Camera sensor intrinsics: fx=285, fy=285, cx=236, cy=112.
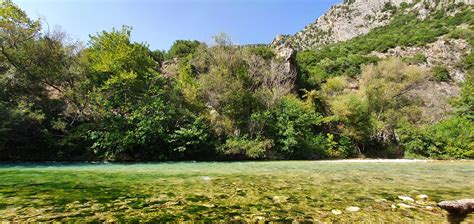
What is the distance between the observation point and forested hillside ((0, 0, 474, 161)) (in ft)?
64.8

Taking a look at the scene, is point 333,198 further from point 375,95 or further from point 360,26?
point 360,26

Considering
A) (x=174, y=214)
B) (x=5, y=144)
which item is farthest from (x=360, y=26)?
(x=174, y=214)

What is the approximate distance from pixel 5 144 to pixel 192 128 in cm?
1250

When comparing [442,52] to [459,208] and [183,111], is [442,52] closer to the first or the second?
[183,111]

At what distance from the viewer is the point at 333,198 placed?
4805mm

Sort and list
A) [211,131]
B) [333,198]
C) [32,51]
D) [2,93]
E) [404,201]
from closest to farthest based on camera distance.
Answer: [404,201], [333,198], [2,93], [32,51], [211,131]

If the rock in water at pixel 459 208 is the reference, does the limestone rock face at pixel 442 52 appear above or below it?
above

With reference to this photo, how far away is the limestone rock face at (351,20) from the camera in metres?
73.5

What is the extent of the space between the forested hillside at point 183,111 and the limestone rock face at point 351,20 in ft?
151

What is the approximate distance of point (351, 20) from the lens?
80.3 meters

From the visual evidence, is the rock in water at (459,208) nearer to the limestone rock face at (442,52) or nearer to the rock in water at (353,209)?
the rock in water at (353,209)

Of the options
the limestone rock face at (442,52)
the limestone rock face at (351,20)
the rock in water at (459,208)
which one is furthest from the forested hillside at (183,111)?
the limestone rock face at (351,20)

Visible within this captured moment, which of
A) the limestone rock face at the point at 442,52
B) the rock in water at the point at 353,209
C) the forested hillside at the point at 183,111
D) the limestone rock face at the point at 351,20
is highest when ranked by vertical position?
the limestone rock face at the point at 351,20

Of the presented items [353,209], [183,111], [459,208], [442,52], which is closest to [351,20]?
[442,52]
